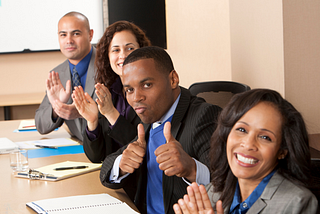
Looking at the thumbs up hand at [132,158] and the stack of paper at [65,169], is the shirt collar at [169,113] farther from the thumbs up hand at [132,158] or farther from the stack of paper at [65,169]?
the stack of paper at [65,169]

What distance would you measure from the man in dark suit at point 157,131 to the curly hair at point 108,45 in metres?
0.60

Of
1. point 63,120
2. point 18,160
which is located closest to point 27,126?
point 63,120

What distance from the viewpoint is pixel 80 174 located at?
154cm

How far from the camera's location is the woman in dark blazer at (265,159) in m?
0.87

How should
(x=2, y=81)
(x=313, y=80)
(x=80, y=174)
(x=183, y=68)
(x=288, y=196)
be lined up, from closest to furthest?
(x=288, y=196) → (x=80, y=174) → (x=313, y=80) → (x=2, y=81) → (x=183, y=68)

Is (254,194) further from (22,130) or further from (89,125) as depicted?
(22,130)

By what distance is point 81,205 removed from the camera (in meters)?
1.16

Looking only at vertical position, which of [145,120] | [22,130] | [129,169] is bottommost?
[22,130]

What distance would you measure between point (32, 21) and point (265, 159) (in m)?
4.17

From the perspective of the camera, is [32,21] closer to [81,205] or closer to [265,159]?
[81,205]

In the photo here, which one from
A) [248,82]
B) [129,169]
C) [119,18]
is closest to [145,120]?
[129,169]

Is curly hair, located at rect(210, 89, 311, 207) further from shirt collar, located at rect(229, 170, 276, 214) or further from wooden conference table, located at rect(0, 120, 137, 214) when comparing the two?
wooden conference table, located at rect(0, 120, 137, 214)

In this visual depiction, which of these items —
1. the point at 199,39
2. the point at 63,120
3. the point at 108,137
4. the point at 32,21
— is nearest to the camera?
the point at 108,137

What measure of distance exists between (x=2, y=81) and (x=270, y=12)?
3500 mm
